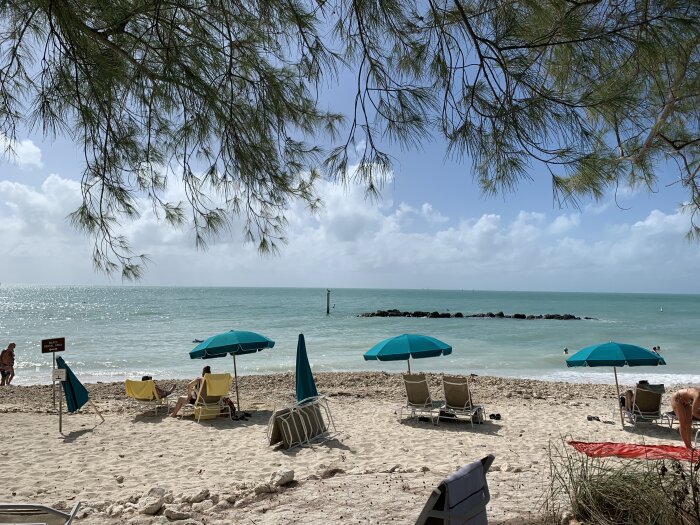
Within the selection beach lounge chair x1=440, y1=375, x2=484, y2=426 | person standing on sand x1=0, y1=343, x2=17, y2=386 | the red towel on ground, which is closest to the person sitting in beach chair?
beach lounge chair x1=440, y1=375, x2=484, y2=426

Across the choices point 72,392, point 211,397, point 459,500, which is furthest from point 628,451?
point 72,392

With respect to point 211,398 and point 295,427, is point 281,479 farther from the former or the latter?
point 211,398

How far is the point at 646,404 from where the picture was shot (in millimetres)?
7965

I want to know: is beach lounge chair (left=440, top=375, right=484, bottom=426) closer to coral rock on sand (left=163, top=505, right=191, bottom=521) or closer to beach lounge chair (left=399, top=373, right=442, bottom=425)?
beach lounge chair (left=399, top=373, right=442, bottom=425)

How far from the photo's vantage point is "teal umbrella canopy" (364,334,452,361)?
8.50 meters

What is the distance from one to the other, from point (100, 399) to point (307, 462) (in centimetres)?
731

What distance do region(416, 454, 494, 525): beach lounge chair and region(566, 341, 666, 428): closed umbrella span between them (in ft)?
20.0

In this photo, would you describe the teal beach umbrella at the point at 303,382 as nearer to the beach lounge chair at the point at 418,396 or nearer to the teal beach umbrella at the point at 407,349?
the teal beach umbrella at the point at 407,349

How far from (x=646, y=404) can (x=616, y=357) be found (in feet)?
3.53

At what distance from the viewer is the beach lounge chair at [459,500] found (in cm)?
204

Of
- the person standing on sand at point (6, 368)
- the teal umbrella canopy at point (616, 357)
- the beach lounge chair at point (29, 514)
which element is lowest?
the person standing on sand at point (6, 368)

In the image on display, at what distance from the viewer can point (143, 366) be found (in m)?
18.7

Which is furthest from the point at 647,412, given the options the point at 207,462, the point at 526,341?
the point at 526,341

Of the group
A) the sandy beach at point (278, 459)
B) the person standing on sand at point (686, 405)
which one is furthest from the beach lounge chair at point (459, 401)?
the person standing on sand at point (686, 405)
